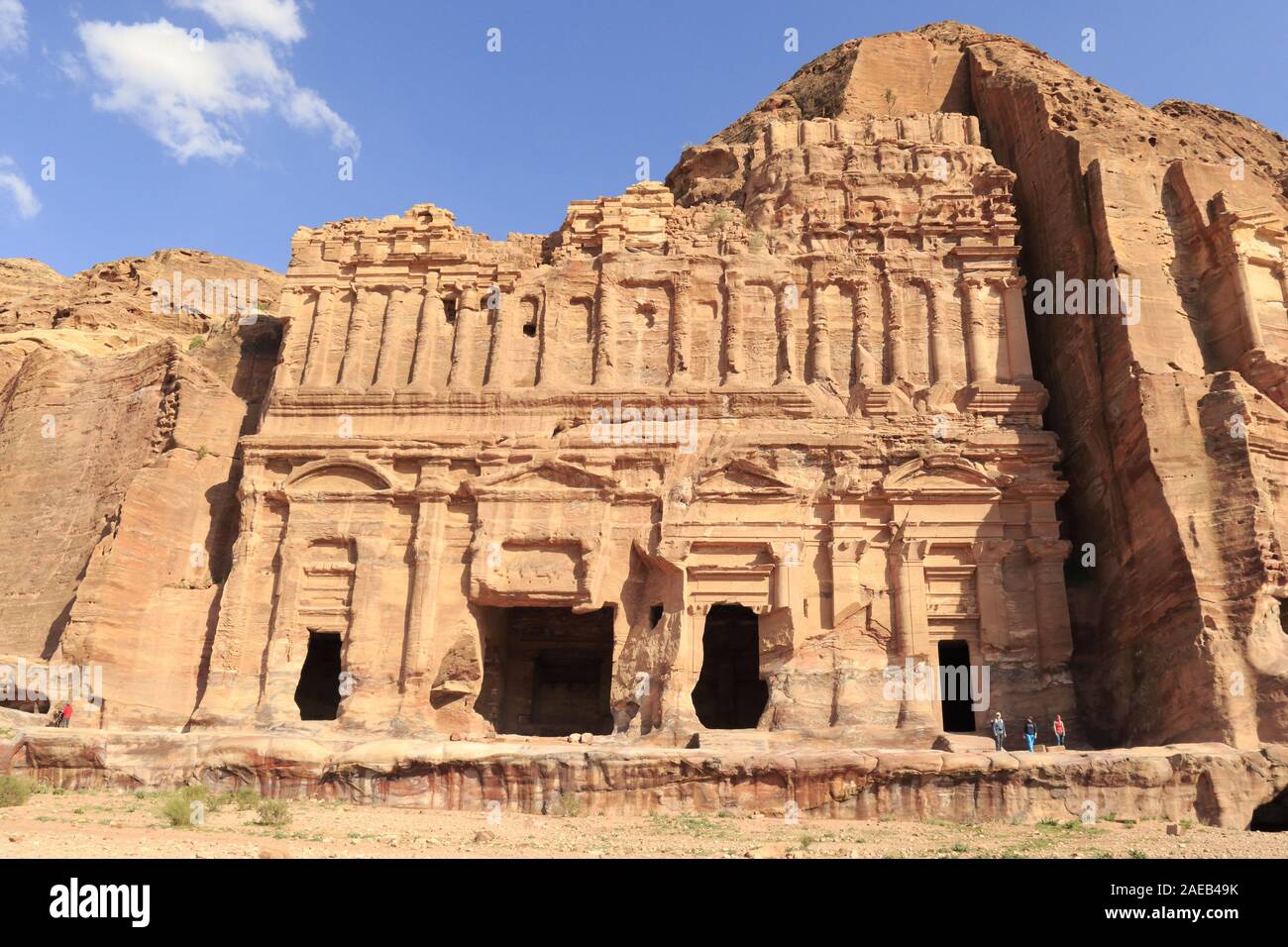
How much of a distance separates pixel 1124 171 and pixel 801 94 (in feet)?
37.2

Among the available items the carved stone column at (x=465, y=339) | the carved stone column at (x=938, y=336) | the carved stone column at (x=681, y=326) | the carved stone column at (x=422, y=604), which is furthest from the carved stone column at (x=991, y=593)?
the carved stone column at (x=465, y=339)

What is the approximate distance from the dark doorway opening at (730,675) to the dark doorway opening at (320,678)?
333 inches

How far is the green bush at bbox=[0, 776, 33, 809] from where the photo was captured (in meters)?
13.1

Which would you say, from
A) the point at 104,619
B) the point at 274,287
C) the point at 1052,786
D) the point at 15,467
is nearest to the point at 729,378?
the point at 1052,786

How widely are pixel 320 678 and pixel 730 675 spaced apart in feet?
31.7

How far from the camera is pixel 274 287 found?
39.9 meters

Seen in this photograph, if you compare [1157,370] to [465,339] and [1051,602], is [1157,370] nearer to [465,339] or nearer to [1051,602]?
[1051,602]

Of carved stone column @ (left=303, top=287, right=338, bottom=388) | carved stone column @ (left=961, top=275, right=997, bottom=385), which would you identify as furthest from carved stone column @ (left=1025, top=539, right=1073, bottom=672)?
carved stone column @ (left=303, top=287, right=338, bottom=388)

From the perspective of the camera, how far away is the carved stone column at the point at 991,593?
20656 mm

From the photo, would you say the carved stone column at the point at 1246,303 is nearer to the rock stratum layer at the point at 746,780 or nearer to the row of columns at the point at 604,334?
the row of columns at the point at 604,334

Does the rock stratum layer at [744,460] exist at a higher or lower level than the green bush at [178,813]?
higher

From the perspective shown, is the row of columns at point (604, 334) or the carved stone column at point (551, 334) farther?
the carved stone column at point (551, 334)

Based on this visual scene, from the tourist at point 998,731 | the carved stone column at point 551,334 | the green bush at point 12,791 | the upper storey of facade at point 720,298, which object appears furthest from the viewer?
the carved stone column at point 551,334

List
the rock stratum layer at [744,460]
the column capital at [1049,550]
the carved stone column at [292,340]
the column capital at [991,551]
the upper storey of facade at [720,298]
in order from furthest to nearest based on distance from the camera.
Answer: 1. the carved stone column at [292,340]
2. the upper storey of facade at [720,298]
3. the column capital at [991,551]
4. the column capital at [1049,550]
5. the rock stratum layer at [744,460]
